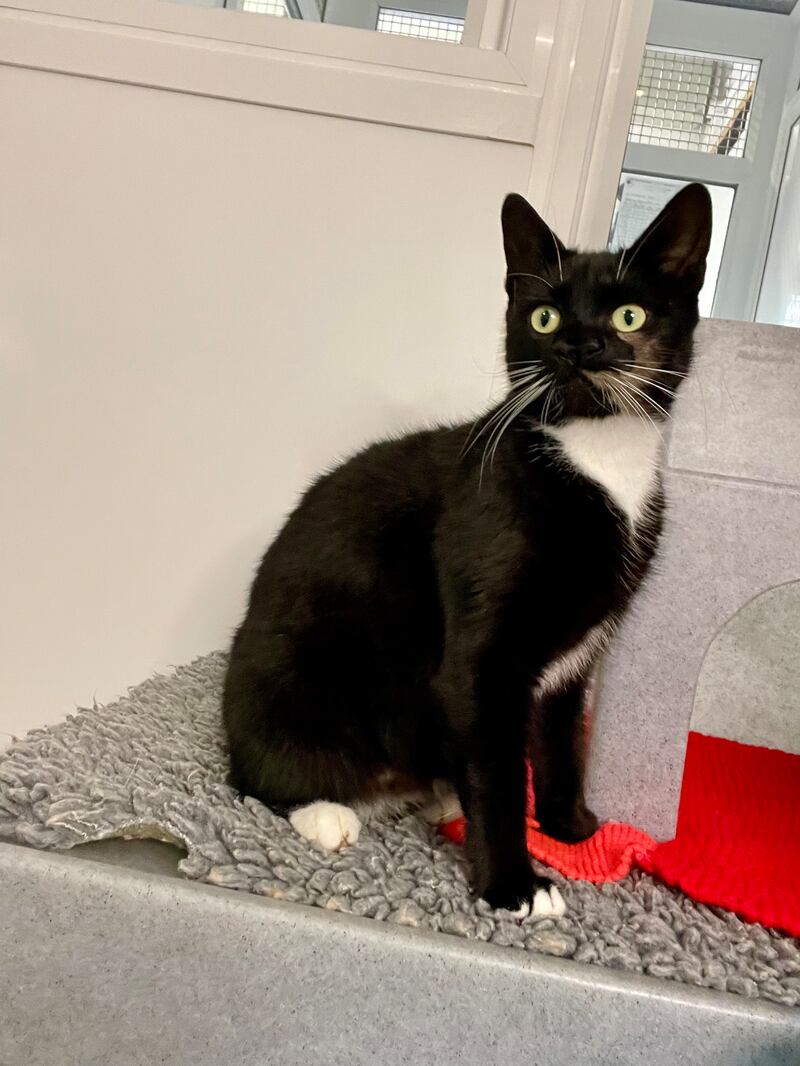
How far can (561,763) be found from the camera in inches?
40.2

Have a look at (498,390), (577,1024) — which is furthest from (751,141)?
(577,1024)

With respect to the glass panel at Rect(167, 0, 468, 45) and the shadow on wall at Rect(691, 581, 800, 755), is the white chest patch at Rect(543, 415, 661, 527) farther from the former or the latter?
the glass panel at Rect(167, 0, 468, 45)

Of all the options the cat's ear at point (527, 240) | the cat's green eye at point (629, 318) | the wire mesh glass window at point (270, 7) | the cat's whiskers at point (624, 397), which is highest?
the wire mesh glass window at point (270, 7)

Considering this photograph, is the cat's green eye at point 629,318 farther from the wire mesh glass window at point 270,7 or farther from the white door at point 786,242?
the wire mesh glass window at point 270,7

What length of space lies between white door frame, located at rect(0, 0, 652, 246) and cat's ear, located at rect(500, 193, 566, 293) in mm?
423

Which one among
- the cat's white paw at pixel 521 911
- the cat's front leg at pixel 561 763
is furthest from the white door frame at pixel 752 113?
the cat's white paw at pixel 521 911

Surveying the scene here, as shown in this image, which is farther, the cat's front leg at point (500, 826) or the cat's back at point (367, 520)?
the cat's back at point (367, 520)

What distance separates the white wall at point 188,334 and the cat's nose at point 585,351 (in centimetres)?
57

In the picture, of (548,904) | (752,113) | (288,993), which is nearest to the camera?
(288,993)

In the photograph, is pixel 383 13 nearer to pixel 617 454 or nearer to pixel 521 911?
pixel 617 454

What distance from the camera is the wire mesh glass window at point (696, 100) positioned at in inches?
59.2

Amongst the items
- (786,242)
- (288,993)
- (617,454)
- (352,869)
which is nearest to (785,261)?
(786,242)

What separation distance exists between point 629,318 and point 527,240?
0.18 m

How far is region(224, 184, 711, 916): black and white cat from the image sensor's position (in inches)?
33.2
